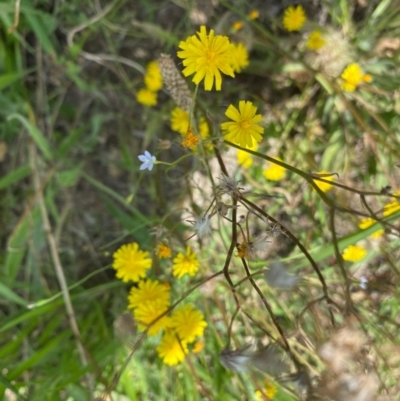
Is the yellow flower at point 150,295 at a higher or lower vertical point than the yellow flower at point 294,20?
lower

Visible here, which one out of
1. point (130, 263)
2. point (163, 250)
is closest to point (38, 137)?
point (130, 263)

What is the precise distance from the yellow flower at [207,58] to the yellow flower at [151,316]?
1.52ft

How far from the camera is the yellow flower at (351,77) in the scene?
3.57ft

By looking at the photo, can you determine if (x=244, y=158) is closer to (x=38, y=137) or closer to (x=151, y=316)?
(x=151, y=316)

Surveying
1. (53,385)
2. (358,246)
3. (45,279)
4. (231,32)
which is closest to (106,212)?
(45,279)

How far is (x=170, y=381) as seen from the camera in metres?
1.21

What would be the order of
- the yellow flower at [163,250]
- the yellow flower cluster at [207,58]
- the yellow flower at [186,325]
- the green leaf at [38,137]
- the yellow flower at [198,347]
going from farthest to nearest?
the green leaf at [38,137] → the yellow flower at [198,347] → the yellow flower at [186,325] → the yellow flower at [163,250] → the yellow flower cluster at [207,58]

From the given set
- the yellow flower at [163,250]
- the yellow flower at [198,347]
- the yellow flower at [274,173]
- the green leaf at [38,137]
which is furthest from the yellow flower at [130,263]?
the green leaf at [38,137]

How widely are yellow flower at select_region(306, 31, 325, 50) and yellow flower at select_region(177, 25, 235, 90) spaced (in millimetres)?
557

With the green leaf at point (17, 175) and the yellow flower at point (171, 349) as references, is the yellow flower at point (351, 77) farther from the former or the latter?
the green leaf at point (17, 175)

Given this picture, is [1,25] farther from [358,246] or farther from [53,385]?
[358,246]

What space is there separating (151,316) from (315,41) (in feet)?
2.44

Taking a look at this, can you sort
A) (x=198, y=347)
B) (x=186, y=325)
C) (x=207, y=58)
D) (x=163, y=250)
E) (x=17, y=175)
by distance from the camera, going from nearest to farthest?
(x=207, y=58) → (x=163, y=250) → (x=186, y=325) → (x=198, y=347) → (x=17, y=175)

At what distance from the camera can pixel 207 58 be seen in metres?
0.65
